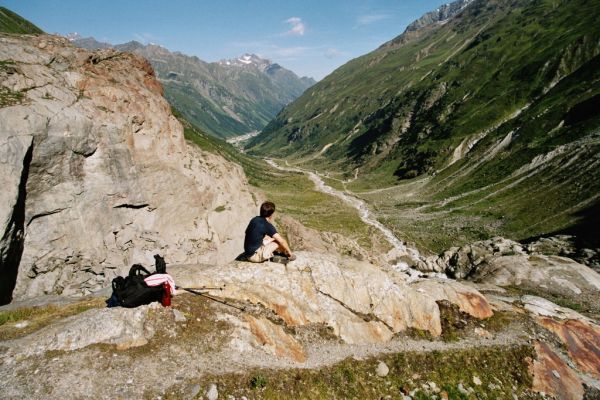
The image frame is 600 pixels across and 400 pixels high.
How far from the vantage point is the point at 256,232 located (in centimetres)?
1942

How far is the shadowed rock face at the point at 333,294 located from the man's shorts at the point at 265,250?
15.5 inches

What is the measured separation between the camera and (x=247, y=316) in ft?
55.7

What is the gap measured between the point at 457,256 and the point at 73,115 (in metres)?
52.8

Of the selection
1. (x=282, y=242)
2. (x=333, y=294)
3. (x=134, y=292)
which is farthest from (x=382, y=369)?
(x=134, y=292)

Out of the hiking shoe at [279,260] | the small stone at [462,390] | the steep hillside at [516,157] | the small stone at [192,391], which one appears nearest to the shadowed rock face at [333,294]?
the hiking shoe at [279,260]

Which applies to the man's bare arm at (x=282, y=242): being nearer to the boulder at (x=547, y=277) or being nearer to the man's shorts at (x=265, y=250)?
the man's shorts at (x=265, y=250)

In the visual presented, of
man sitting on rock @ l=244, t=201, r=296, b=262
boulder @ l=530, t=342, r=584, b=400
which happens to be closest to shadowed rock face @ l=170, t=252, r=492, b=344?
man sitting on rock @ l=244, t=201, r=296, b=262

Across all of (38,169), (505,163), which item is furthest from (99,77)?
(505,163)

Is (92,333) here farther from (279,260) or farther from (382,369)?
(382,369)

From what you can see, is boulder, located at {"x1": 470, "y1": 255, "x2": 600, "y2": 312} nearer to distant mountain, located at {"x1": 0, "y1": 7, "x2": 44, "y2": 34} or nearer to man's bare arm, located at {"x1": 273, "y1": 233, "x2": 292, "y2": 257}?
man's bare arm, located at {"x1": 273, "y1": 233, "x2": 292, "y2": 257}

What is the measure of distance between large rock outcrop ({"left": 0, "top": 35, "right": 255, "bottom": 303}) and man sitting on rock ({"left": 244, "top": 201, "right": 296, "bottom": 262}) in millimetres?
19982

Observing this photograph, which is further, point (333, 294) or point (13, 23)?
point (13, 23)

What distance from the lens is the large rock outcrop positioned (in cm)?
2936

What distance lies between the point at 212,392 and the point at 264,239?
892 centimetres
